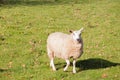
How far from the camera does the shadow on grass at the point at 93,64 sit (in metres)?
15.6

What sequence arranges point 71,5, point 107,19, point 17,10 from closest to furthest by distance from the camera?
point 107,19 < point 17,10 < point 71,5

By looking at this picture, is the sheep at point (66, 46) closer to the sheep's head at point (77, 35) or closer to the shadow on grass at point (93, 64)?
the sheep's head at point (77, 35)

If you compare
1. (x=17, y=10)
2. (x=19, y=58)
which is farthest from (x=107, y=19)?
(x=19, y=58)

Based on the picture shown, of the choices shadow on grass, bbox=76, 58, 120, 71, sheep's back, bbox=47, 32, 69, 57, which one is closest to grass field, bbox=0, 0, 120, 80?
shadow on grass, bbox=76, 58, 120, 71

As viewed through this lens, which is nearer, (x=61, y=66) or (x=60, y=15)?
(x=61, y=66)

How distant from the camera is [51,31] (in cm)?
2273

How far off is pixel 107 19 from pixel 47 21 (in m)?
5.04

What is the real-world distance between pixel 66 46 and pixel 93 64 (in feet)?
6.82

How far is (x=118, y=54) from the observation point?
58.5ft

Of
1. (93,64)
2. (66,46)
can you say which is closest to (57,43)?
(66,46)

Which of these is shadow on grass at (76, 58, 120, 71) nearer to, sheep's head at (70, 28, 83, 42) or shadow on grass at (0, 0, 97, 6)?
sheep's head at (70, 28, 83, 42)

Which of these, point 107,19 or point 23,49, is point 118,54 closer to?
point 23,49

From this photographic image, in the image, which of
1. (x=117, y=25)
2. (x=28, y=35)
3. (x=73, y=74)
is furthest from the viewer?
(x=117, y=25)

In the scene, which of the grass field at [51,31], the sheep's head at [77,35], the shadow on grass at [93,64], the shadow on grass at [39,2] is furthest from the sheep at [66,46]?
the shadow on grass at [39,2]
